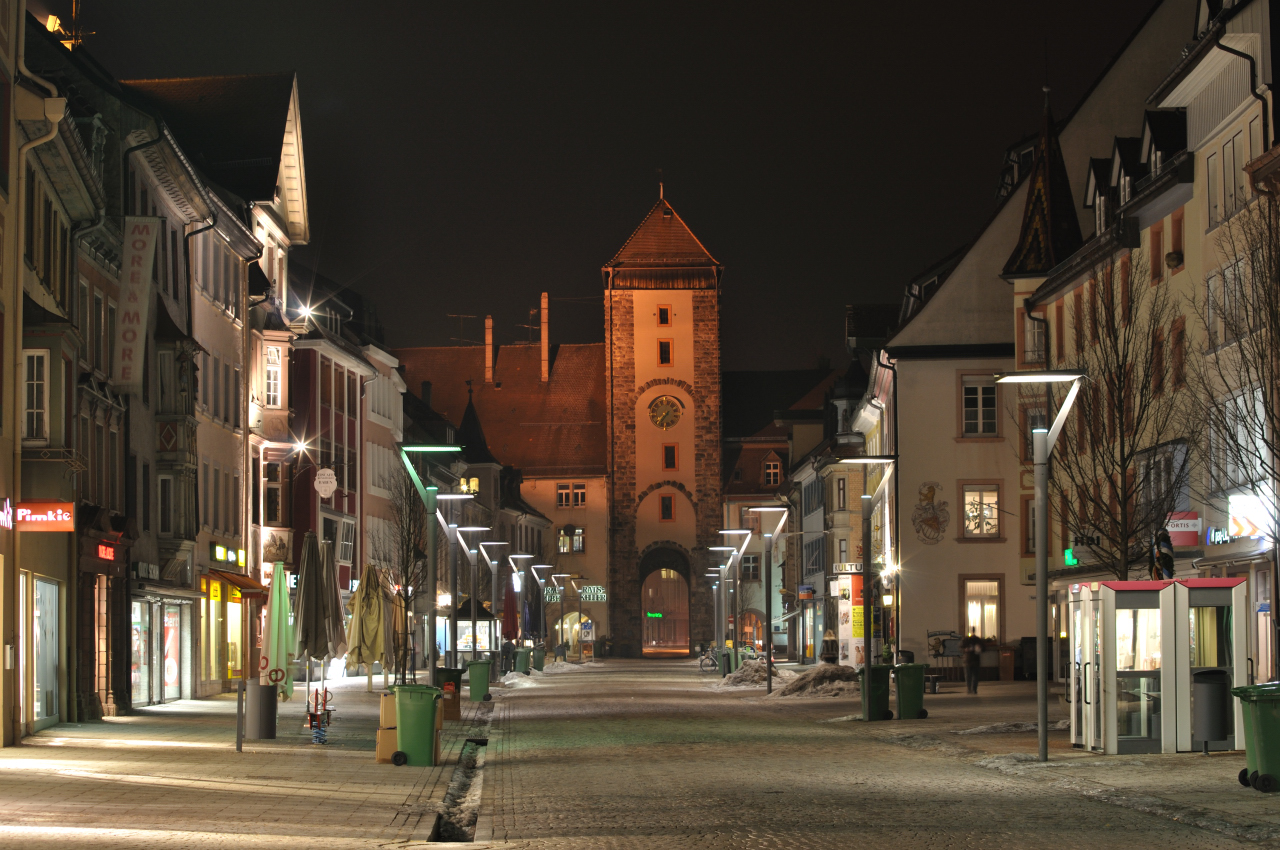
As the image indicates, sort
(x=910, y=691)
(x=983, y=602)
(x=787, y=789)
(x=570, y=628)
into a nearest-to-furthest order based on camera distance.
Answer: (x=787, y=789), (x=910, y=691), (x=983, y=602), (x=570, y=628)

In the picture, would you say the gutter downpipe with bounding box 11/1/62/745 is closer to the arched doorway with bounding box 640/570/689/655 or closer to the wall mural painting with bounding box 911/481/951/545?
the wall mural painting with bounding box 911/481/951/545

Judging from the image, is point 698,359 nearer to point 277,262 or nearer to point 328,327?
point 328,327

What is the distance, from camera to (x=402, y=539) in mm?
61312

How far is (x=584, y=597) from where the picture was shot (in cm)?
10750

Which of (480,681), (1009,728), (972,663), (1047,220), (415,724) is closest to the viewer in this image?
(415,724)

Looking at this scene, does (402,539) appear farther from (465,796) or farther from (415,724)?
(465,796)

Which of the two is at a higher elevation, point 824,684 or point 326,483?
point 326,483

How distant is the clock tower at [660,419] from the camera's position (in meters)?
105

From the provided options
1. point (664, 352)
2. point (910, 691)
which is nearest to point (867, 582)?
point (910, 691)

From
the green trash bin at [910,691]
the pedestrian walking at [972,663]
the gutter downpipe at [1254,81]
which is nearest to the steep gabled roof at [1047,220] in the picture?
the pedestrian walking at [972,663]

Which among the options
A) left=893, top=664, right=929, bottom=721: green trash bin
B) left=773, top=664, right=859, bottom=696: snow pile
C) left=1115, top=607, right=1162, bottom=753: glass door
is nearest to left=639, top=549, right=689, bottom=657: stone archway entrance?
left=773, top=664, right=859, bottom=696: snow pile

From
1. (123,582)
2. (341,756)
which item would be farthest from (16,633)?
(123,582)

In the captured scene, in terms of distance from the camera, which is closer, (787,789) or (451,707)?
(787,789)

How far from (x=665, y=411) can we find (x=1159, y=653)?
85.5 m
